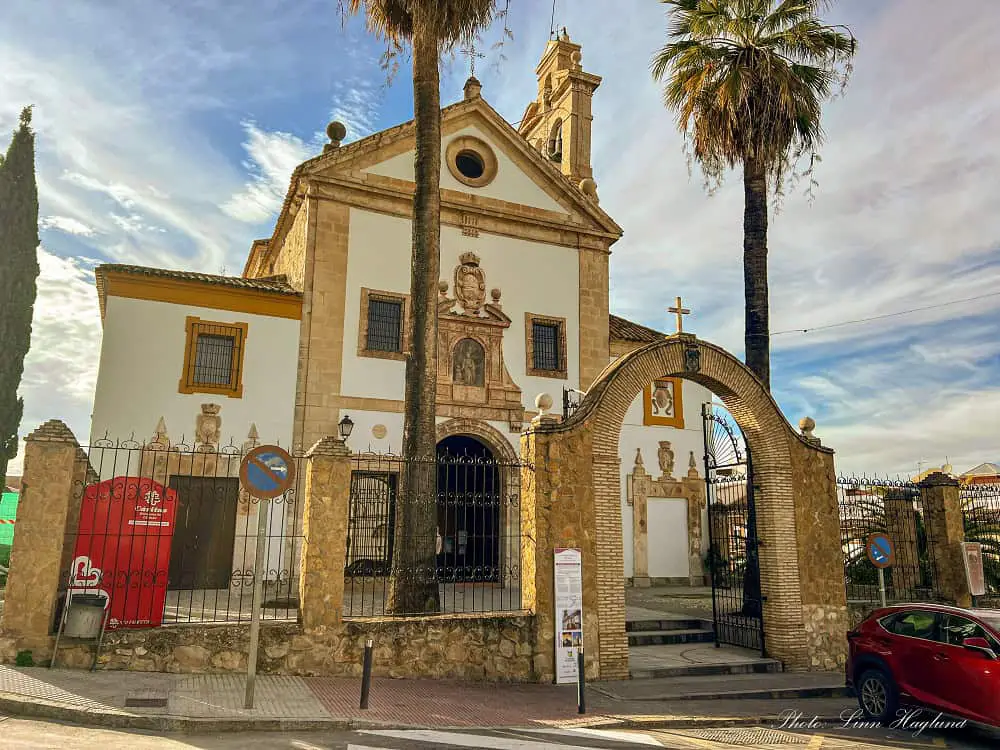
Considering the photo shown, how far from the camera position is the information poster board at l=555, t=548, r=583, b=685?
9.70 meters

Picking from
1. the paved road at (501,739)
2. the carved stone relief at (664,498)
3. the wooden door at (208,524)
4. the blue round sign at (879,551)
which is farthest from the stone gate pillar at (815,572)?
the wooden door at (208,524)

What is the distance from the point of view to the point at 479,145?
66.5 ft

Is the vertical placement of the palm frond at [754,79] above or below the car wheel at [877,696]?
above

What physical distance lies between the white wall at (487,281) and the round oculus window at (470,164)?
6.20ft

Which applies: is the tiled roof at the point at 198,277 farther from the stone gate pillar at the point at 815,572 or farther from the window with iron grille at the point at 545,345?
the stone gate pillar at the point at 815,572

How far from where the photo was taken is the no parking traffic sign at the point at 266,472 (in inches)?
303

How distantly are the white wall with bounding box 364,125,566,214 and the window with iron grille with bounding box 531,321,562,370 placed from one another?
349 cm

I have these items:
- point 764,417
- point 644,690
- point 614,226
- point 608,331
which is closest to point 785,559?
point 764,417

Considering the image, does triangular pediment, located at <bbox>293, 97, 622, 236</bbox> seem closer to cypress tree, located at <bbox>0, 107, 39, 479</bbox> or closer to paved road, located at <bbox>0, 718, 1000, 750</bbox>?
cypress tree, located at <bbox>0, 107, 39, 479</bbox>

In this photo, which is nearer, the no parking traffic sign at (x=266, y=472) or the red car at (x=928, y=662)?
the red car at (x=928, y=662)

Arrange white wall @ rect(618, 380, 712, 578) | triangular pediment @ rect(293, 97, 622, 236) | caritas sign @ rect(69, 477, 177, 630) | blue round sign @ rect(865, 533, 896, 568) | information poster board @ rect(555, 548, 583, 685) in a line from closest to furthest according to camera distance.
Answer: caritas sign @ rect(69, 477, 177, 630) → information poster board @ rect(555, 548, 583, 685) → blue round sign @ rect(865, 533, 896, 568) → triangular pediment @ rect(293, 97, 622, 236) → white wall @ rect(618, 380, 712, 578)

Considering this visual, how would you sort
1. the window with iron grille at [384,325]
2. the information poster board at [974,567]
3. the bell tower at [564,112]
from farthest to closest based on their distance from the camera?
the bell tower at [564,112]
the window with iron grille at [384,325]
the information poster board at [974,567]

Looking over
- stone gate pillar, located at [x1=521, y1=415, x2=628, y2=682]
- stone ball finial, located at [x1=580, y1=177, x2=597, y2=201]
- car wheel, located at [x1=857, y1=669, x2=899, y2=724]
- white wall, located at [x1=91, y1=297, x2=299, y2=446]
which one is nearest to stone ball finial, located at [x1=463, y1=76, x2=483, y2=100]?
stone ball finial, located at [x1=580, y1=177, x2=597, y2=201]

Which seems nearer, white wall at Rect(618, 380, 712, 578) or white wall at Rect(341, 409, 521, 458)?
white wall at Rect(341, 409, 521, 458)
